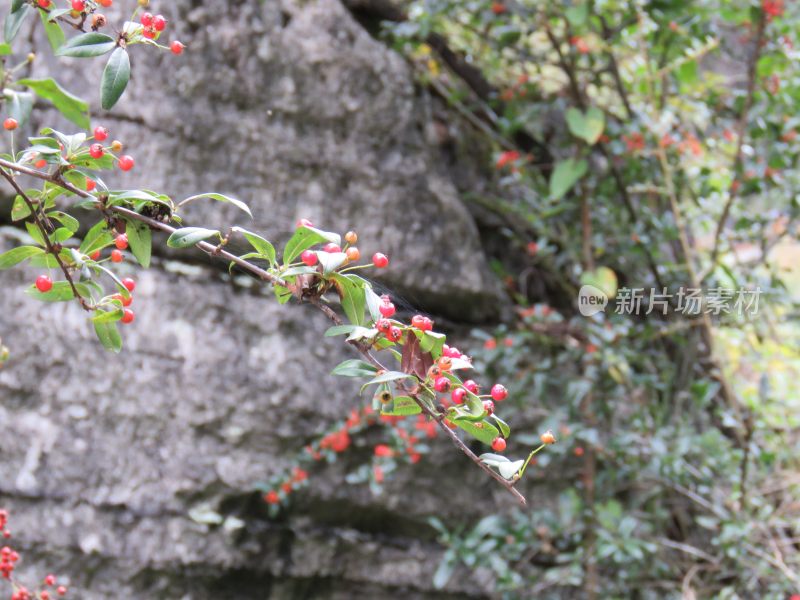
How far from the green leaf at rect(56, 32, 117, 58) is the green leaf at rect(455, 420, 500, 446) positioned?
413mm

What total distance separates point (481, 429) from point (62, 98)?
0.41 metres

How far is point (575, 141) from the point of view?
1856mm

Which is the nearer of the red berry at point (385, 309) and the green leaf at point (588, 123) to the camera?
the red berry at point (385, 309)

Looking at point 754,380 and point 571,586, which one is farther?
point 754,380

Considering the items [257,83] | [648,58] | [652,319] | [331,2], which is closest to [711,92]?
[648,58]

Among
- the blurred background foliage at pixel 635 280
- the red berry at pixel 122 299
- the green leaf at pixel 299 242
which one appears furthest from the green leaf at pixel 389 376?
the blurred background foliage at pixel 635 280

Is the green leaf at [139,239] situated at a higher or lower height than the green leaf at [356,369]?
higher

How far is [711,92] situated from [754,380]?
2.68 ft

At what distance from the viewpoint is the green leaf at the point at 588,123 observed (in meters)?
1.73

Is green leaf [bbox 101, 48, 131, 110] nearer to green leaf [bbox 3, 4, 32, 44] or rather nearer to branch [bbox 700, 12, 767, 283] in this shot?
green leaf [bbox 3, 4, 32, 44]

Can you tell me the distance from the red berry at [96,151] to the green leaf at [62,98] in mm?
42

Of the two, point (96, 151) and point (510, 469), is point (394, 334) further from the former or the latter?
point (96, 151)

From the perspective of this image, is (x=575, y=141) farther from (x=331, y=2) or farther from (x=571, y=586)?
(x=571, y=586)

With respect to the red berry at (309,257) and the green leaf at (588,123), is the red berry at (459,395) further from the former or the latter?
the green leaf at (588,123)
